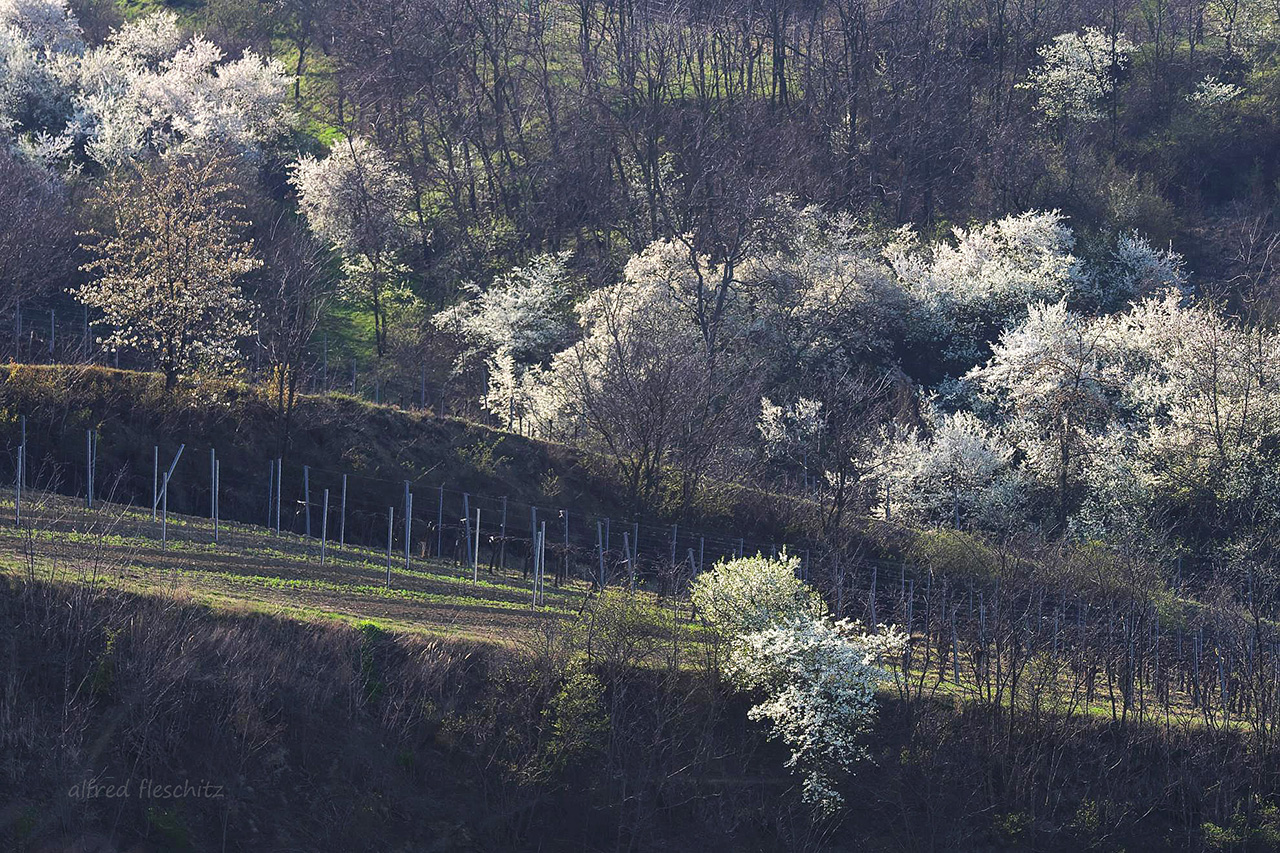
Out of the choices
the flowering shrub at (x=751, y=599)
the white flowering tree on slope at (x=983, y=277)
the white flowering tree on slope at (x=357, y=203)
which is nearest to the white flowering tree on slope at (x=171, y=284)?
the white flowering tree on slope at (x=357, y=203)

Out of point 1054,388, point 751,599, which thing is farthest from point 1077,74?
point 751,599

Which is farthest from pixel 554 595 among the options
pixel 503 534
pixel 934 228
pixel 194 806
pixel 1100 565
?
pixel 934 228

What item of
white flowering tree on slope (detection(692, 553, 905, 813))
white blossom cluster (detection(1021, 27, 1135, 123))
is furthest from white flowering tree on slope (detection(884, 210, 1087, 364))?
white flowering tree on slope (detection(692, 553, 905, 813))

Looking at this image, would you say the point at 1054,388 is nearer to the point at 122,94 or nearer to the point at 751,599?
the point at 751,599

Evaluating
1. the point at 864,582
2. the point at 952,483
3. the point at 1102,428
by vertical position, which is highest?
the point at 1102,428

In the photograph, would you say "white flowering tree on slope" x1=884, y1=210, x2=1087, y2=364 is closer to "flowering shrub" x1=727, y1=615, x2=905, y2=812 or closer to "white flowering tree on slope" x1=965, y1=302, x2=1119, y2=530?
"white flowering tree on slope" x1=965, y1=302, x2=1119, y2=530

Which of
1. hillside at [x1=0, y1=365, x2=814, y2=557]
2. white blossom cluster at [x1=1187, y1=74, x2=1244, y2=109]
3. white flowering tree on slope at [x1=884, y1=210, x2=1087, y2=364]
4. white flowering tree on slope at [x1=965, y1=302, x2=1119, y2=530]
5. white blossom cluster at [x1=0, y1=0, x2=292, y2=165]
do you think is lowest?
hillside at [x1=0, y1=365, x2=814, y2=557]

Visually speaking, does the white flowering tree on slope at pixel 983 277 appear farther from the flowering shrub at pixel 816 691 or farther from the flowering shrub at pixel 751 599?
the flowering shrub at pixel 816 691
